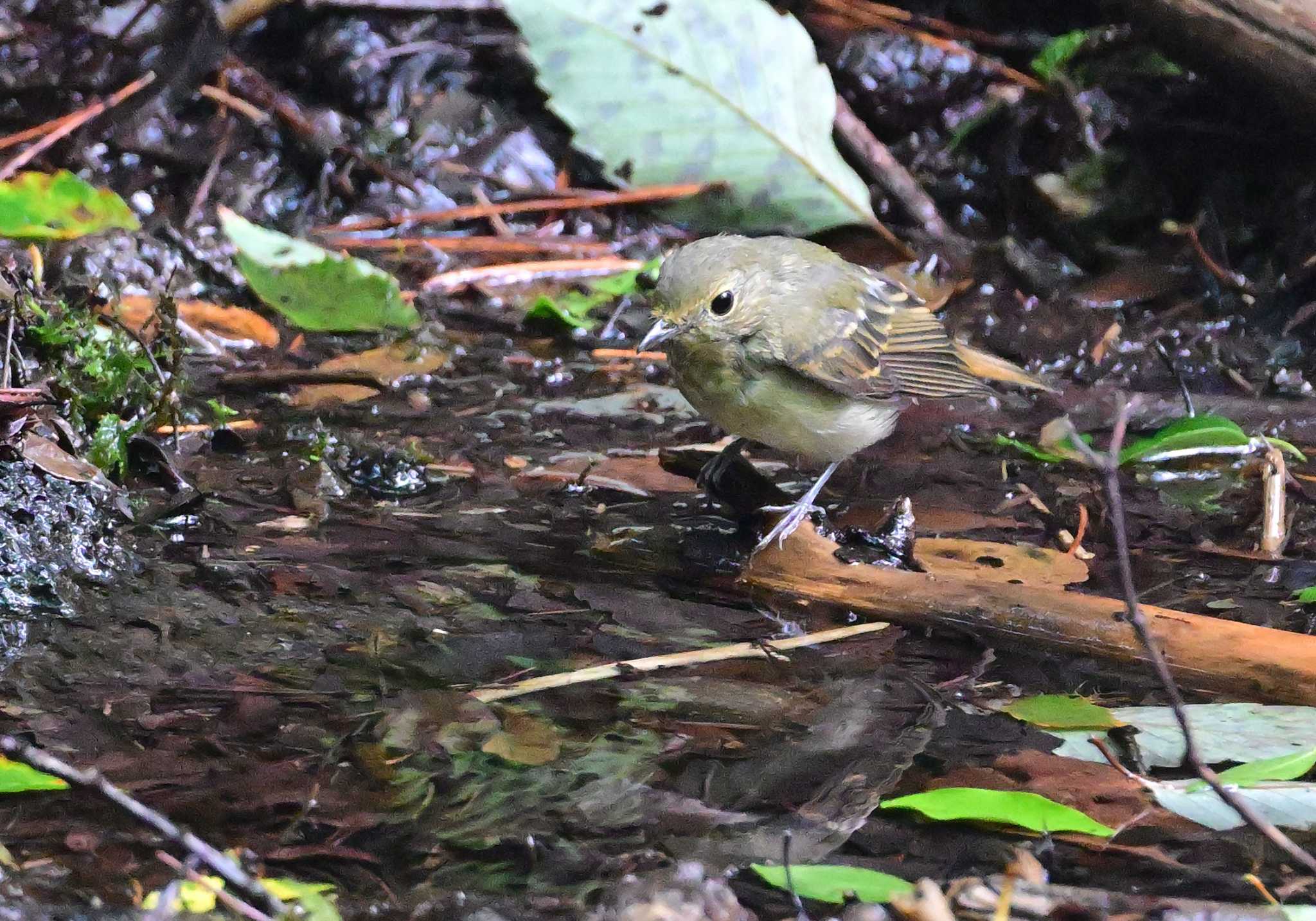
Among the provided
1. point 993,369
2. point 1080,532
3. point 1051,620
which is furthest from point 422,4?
point 1051,620

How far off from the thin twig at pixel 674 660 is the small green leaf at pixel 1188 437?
1371mm

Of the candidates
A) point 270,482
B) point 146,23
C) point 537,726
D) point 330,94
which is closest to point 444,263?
point 330,94

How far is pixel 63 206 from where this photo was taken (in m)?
5.39

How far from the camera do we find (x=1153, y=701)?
2.93 meters

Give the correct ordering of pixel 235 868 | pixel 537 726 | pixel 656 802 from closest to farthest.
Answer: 1. pixel 235 868
2. pixel 656 802
3. pixel 537 726

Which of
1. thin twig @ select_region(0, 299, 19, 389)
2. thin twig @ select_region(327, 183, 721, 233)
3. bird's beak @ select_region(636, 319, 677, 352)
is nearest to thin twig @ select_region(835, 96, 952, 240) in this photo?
thin twig @ select_region(327, 183, 721, 233)

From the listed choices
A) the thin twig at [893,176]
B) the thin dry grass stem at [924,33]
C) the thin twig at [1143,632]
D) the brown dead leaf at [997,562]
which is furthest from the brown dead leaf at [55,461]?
the thin dry grass stem at [924,33]

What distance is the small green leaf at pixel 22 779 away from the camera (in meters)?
2.25

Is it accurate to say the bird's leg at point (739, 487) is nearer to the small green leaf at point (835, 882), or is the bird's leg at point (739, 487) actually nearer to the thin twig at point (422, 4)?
the small green leaf at point (835, 882)

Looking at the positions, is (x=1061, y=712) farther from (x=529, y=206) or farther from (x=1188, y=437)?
(x=529, y=206)

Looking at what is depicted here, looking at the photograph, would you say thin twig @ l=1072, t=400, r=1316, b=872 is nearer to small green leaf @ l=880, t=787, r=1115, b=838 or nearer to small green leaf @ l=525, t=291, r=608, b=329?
small green leaf @ l=880, t=787, r=1115, b=838

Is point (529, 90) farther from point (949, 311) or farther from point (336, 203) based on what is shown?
point (949, 311)

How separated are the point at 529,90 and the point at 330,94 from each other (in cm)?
103

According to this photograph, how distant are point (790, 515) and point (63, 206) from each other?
3402mm
